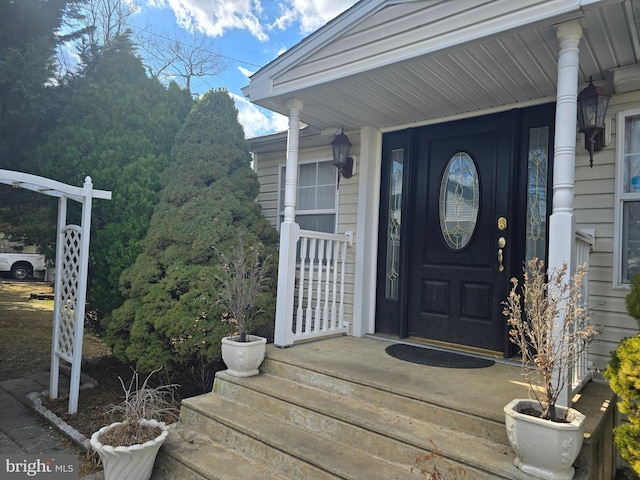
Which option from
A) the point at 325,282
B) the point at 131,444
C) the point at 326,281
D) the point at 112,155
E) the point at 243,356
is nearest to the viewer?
the point at 131,444

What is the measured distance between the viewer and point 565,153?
227 cm

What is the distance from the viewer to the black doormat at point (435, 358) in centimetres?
316

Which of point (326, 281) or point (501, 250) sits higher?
point (501, 250)

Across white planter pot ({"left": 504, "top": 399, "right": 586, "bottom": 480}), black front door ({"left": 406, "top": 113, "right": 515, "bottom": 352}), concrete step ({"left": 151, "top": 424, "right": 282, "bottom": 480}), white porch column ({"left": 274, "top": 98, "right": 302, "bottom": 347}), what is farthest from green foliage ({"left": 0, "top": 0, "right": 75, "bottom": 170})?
white planter pot ({"left": 504, "top": 399, "right": 586, "bottom": 480})

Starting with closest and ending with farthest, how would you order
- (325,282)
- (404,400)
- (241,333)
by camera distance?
(404,400) < (241,333) < (325,282)

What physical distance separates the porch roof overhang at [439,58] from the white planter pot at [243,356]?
2097 mm

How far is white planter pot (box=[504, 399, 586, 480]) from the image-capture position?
174cm

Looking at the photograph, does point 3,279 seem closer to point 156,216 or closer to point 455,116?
point 156,216

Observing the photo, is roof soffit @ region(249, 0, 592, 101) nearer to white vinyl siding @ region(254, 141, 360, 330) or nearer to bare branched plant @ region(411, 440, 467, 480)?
white vinyl siding @ region(254, 141, 360, 330)

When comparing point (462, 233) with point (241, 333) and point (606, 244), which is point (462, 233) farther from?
point (241, 333)

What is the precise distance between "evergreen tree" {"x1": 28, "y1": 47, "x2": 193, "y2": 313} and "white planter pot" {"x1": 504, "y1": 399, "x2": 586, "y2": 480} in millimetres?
3622

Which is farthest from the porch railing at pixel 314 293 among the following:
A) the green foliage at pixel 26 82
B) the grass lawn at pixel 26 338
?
the green foliage at pixel 26 82

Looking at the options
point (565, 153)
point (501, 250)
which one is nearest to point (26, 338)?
point (501, 250)

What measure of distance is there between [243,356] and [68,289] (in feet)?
6.07
